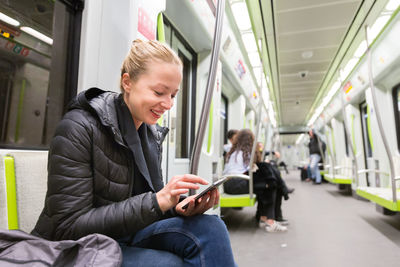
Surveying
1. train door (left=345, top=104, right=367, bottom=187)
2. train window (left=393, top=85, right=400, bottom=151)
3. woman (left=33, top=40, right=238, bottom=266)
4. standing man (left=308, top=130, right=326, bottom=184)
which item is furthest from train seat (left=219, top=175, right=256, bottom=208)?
standing man (left=308, top=130, right=326, bottom=184)

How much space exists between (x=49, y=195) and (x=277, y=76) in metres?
6.57

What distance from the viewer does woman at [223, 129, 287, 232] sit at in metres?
3.14

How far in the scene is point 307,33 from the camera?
4.45 metres

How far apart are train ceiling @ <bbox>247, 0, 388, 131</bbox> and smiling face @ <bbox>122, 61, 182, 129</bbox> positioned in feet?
8.13

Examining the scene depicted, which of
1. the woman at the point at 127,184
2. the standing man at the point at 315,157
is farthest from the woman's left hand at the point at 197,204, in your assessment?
the standing man at the point at 315,157

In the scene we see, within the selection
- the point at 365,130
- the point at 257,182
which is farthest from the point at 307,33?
the point at 365,130

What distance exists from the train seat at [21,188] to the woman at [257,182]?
2503 mm

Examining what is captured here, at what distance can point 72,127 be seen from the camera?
84cm

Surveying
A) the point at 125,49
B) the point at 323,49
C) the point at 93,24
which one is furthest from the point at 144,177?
the point at 323,49

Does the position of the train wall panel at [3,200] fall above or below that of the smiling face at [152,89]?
below

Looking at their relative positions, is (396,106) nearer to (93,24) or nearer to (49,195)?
(93,24)

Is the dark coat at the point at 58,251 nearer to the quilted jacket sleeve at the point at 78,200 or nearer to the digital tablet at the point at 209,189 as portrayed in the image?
the quilted jacket sleeve at the point at 78,200

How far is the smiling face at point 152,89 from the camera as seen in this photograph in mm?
1003

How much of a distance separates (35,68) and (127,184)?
0.85 meters
